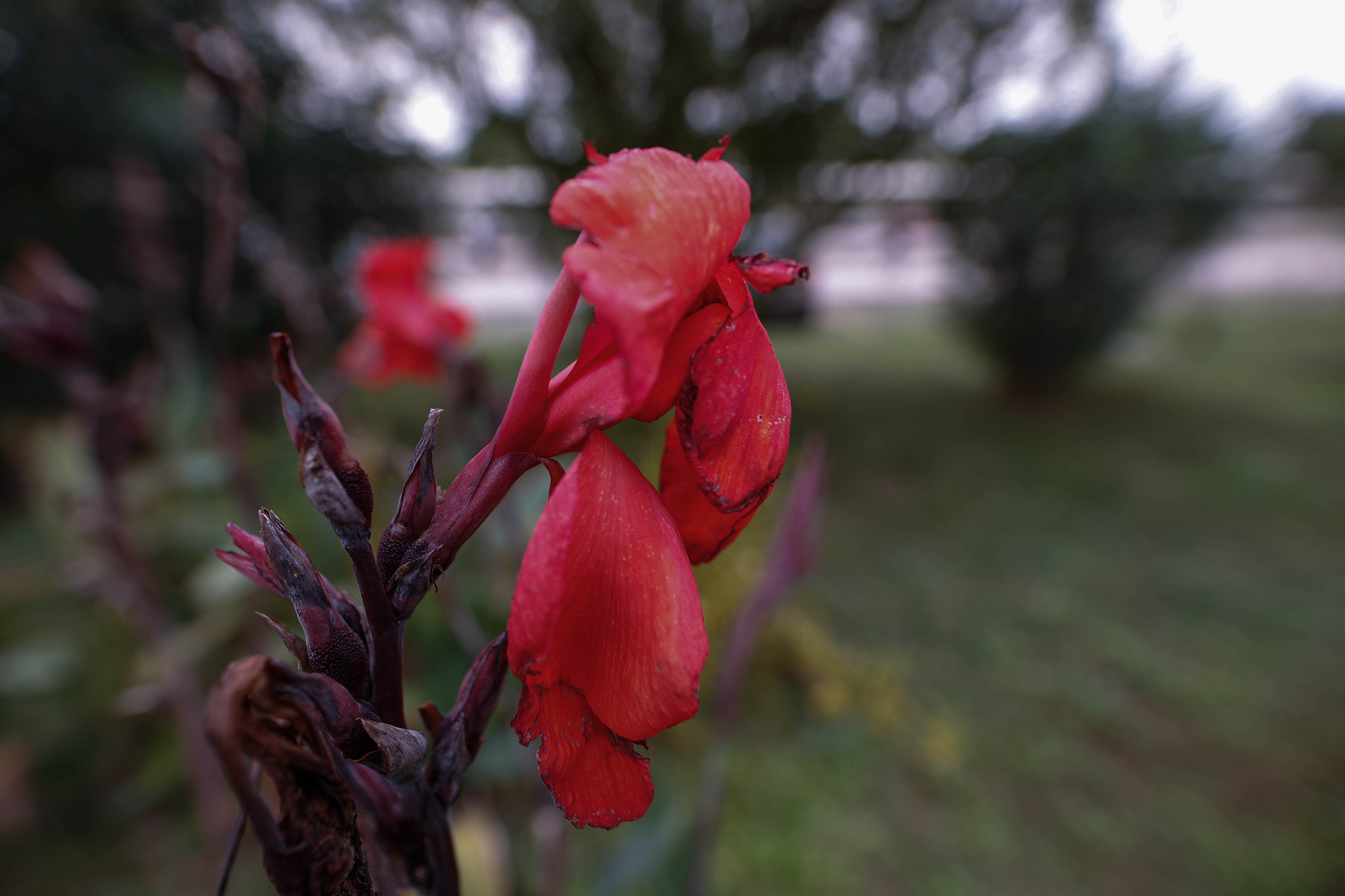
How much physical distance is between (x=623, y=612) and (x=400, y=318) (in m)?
0.76

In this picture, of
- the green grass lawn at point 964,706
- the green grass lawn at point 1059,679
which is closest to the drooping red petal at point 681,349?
the green grass lawn at point 964,706

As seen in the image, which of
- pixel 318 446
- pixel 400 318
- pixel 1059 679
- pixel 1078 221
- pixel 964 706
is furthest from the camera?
pixel 1078 221

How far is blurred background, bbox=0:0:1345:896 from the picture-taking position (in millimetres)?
1033

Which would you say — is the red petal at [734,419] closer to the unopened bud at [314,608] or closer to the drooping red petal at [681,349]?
the drooping red petal at [681,349]

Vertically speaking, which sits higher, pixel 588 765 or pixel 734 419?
pixel 734 419

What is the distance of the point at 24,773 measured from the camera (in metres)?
1.28

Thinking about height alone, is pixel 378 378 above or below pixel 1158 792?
above

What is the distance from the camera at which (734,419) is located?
0.81 ft

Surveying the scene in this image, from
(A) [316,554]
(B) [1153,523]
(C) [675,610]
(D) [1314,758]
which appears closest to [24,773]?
(A) [316,554]

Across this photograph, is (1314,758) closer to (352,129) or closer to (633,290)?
(633,290)

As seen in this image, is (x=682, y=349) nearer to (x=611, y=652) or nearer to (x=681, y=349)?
(x=681, y=349)

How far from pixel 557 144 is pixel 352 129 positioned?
3.97 ft

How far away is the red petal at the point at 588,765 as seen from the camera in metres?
Answer: 0.24

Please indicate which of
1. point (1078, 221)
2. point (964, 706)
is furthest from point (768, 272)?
point (1078, 221)
